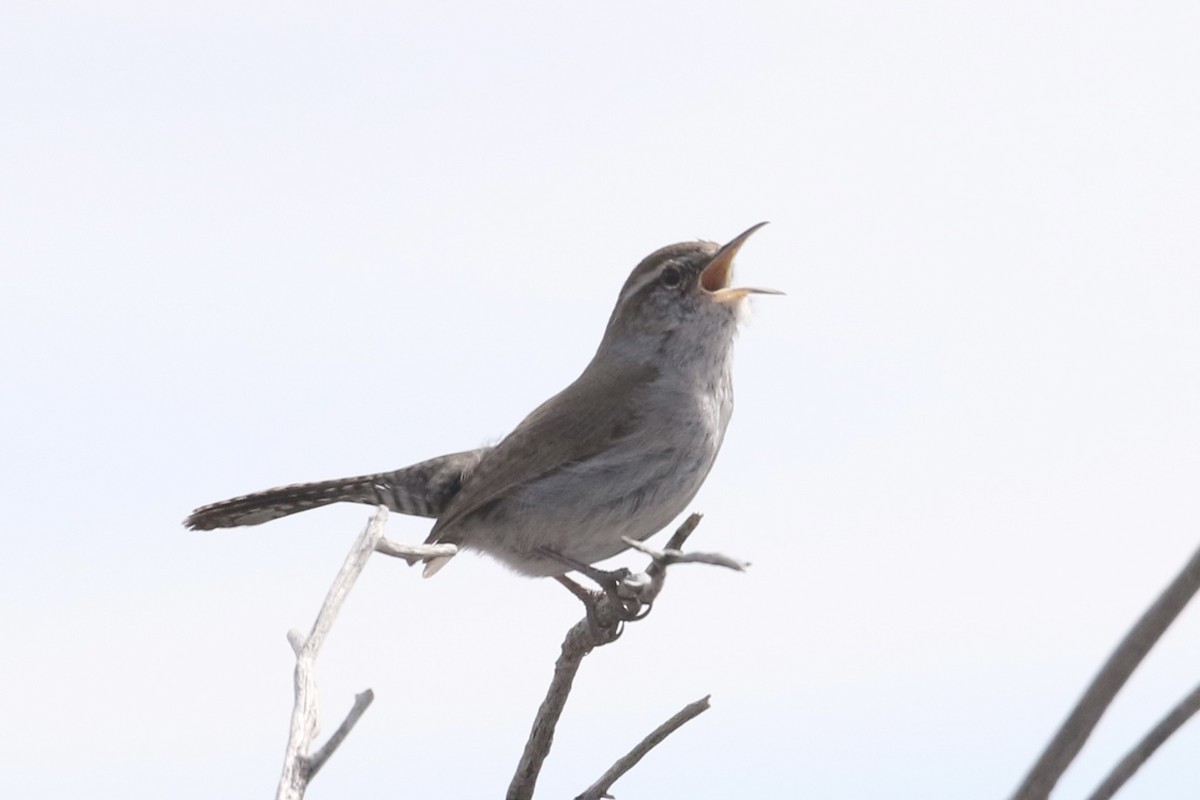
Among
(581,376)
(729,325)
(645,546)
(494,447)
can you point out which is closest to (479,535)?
(494,447)

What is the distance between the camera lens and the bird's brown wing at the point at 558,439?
6.21 meters

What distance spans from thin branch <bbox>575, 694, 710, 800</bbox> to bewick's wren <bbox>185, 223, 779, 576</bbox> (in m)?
1.56

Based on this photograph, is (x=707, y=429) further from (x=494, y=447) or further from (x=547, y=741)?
(x=547, y=741)

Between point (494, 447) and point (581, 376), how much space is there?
56 centimetres

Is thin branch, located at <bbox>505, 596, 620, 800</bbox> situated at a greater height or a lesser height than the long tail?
lesser

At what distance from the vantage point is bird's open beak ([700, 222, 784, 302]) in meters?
6.54

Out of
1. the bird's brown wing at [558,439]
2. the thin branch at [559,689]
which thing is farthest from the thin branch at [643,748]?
the bird's brown wing at [558,439]

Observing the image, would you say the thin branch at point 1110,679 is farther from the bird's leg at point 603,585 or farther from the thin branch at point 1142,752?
the bird's leg at point 603,585

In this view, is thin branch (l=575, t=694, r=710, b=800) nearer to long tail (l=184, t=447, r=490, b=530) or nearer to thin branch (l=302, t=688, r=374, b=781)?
thin branch (l=302, t=688, r=374, b=781)

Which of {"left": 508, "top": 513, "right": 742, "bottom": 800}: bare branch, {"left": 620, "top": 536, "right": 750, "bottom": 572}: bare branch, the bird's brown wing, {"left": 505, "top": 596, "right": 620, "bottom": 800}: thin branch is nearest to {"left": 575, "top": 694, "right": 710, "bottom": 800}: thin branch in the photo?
{"left": 508, "top": 513, "right": 742, "bottom": 800}: bare branch

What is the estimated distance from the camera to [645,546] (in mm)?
3080

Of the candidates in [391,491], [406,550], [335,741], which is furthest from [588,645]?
[335,741]

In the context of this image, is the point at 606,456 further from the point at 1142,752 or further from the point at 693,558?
the point at 1142,752

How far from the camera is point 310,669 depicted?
2.80 meters
